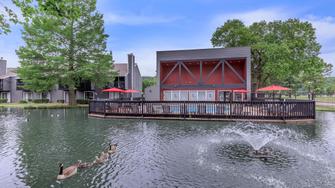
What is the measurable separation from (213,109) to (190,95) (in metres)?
9.34

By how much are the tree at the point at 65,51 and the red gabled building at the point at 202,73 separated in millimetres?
7678

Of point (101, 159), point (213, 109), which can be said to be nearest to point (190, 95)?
point (213, 109)

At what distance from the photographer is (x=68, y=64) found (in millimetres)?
23641

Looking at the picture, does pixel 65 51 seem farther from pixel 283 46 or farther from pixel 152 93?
pixel 283 46

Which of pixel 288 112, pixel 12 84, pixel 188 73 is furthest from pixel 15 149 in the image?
pixel 12 84

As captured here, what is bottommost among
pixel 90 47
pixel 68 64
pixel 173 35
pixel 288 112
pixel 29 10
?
pixel 288 112

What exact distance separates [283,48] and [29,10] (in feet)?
76.8

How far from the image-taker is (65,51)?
2306cm

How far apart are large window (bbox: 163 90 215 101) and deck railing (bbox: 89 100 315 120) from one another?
877 cm

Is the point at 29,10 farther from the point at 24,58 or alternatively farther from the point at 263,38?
the point at 263,38

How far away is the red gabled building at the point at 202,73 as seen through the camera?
20188 mm

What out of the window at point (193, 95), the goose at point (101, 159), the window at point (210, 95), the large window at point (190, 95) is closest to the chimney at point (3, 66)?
the large window at point (190, 95)

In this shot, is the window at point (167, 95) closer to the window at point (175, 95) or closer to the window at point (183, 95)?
the window at point (175, 95)

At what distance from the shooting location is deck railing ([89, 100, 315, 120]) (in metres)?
11.6
